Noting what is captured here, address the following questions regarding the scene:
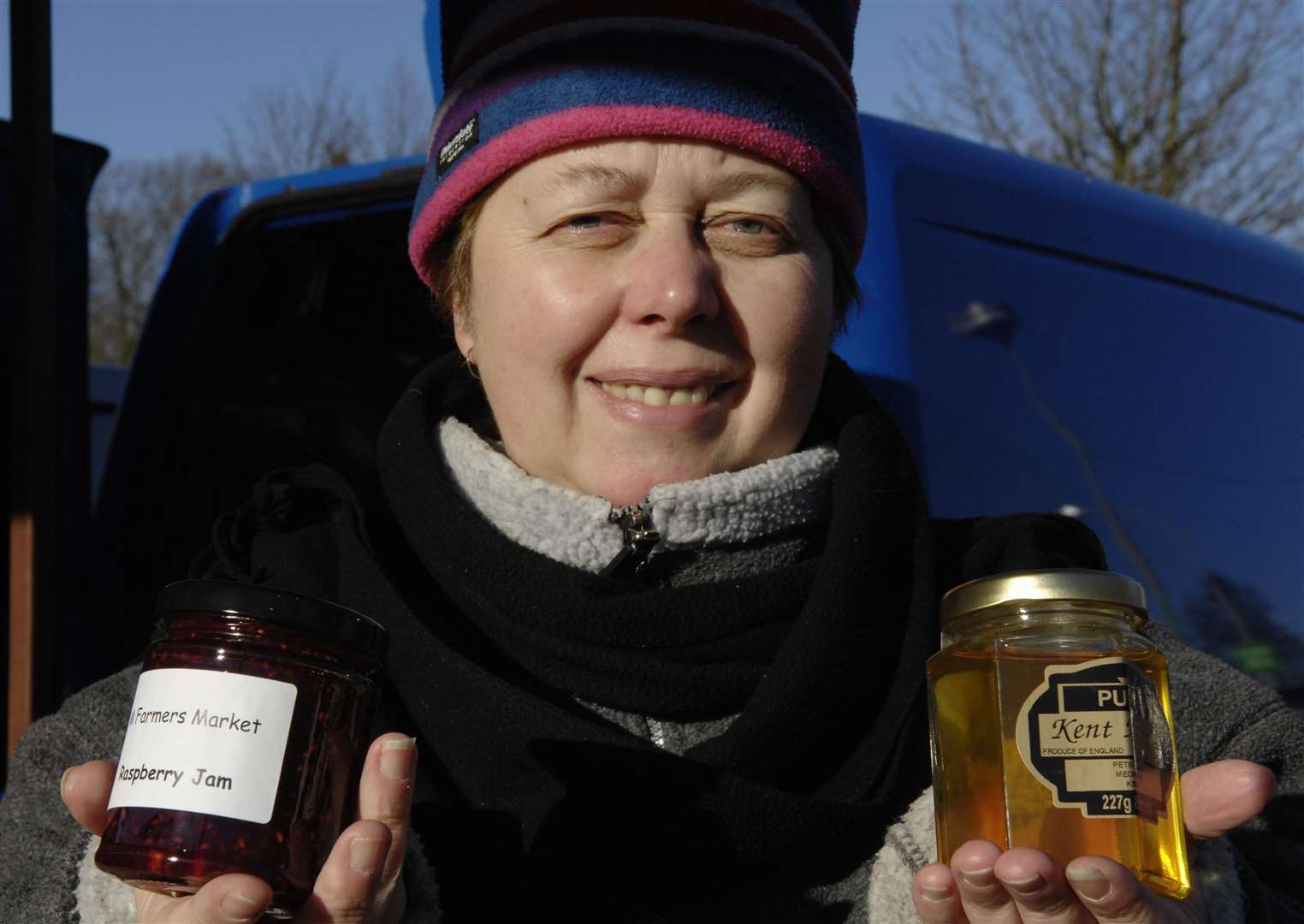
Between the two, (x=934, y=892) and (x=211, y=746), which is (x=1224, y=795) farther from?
(x=211, y=746)

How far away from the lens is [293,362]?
13.5ft

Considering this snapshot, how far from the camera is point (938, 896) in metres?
1.31

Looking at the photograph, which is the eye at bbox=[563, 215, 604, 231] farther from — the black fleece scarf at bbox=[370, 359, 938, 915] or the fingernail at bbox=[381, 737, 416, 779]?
the fingernail at bbox=[381, 737, 416, 779]

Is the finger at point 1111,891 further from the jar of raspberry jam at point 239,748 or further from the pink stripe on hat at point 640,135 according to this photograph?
the pink stripe on hat at point 640,135

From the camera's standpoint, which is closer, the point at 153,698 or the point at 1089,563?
the point at 153,698

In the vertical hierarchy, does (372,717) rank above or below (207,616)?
below

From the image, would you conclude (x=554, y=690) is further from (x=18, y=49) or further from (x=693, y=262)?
(x=18, y=49)

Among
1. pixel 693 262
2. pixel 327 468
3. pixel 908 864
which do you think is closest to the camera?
pixel 908 864

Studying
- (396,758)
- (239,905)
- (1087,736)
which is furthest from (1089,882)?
(239,905)

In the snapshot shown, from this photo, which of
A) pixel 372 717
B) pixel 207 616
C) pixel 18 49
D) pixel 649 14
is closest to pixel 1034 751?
pixel 372 717

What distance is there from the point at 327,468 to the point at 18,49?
1.50m

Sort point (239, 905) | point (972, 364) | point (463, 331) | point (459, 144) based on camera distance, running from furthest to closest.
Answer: point (972, 364), point (463, 331), point (459, 144), point (239, 905)

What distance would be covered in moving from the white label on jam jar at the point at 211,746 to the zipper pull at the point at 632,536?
2.23 ft

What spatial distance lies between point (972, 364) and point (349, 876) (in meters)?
1.86
